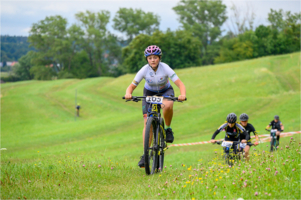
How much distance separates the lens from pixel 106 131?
3008cm

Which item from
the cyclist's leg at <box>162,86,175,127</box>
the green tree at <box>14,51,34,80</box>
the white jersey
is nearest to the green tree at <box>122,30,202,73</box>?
the green tree at <box>14,51,34,80</box>

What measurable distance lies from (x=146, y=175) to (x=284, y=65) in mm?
63956

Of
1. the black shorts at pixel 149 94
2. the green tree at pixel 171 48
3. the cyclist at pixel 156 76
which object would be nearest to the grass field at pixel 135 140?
the black shorts at pixel 149 94

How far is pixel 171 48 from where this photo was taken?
298 ft

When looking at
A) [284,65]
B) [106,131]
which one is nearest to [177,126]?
[106,131]

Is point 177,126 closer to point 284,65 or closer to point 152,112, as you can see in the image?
point 152,112

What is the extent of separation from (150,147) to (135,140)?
17.8 metres

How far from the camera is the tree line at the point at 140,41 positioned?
91812 mm

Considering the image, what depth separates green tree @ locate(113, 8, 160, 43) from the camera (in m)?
117

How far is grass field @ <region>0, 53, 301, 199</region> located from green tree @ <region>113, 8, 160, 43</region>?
167ft

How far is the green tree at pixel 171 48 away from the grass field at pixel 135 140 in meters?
21.0

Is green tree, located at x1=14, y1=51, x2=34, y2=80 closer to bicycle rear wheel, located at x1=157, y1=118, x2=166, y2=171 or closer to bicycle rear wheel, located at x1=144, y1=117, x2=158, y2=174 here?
bicycle rear wheel, located at x1=157, y1=118, x2=166, y2=171

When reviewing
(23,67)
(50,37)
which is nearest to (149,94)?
(50,37)

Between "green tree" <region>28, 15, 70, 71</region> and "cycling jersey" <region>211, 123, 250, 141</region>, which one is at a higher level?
"green tree" <region>28, 15, 70, 71</region>
